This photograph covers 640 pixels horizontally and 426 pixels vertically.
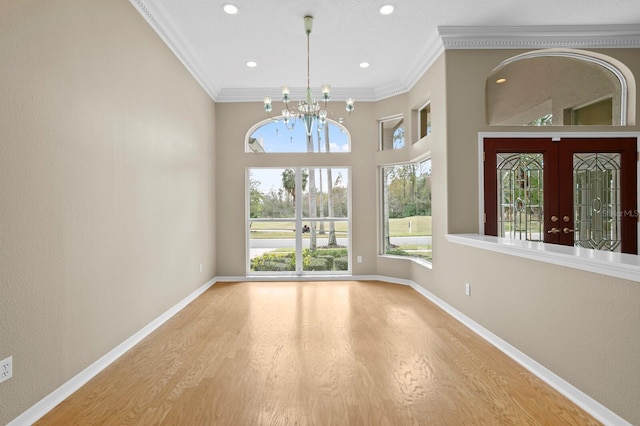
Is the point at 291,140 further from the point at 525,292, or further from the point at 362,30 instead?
the point at 525,292

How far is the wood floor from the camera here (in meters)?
1.96

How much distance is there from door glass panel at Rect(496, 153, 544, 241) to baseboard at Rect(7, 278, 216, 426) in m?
3.99

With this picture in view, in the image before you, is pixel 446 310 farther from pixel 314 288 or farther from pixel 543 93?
pixel 543 93

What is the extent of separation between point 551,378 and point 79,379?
3.29m

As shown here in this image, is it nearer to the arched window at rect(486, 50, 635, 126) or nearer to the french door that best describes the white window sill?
the french door

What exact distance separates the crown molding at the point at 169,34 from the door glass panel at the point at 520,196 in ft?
13.0

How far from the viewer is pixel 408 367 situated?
254 cm

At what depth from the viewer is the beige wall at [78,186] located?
1.83 meters

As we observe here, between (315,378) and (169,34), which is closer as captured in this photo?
(315,378)

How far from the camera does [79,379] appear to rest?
230 centimetres

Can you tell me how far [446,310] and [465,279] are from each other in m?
0.58

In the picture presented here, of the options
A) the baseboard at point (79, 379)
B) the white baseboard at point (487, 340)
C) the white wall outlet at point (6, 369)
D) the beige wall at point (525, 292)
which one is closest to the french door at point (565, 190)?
the beige wall at point (525, 292)

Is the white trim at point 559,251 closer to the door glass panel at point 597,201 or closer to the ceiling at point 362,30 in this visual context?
the door glass panel at point 597,201

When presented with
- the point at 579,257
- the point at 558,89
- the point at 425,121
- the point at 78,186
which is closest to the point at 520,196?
the point at 558,89
